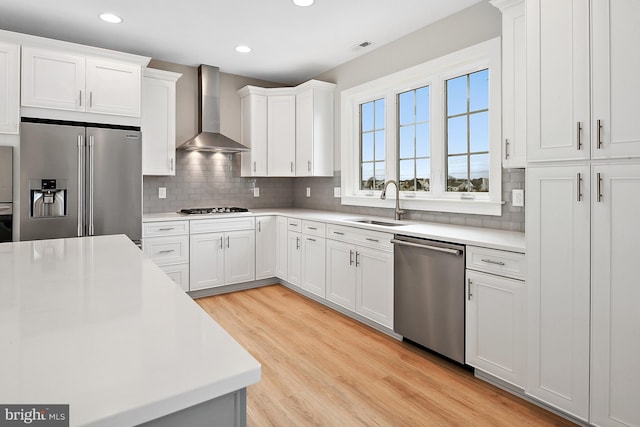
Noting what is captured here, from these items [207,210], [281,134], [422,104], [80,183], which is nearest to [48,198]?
[80,183]

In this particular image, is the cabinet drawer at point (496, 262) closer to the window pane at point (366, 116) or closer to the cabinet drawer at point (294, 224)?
the cabinet drawer at point (294, 224)

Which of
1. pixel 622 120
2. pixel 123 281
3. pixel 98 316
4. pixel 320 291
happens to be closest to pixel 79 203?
pixel 320 291

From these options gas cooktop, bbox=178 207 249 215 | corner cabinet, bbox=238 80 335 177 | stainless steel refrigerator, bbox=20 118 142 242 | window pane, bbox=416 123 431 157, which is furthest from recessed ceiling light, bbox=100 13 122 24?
window pane, bbox=416 123 431 157

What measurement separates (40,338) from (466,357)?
2320 millimetres

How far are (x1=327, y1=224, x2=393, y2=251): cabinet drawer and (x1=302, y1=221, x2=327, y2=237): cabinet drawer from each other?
10 centimetres

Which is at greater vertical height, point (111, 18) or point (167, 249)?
point (111, 18)

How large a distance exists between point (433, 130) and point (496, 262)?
1.56 meters

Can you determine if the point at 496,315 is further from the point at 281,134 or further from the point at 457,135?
the point at 281,134

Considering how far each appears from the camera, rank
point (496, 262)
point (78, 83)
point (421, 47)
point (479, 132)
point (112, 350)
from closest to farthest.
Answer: point (112, 350), point (496, 262), point (479, 132), point (78, 83), point (421, 47)

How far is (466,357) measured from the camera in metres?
2.44

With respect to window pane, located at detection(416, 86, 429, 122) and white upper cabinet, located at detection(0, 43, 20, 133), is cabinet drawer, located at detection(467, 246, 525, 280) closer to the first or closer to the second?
window pane, located at detection(416, 86, 429, 122)

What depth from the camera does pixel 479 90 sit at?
3084 mm

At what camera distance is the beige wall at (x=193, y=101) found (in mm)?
4516

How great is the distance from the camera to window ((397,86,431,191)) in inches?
140
